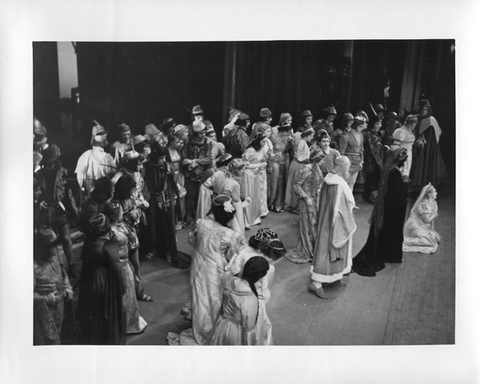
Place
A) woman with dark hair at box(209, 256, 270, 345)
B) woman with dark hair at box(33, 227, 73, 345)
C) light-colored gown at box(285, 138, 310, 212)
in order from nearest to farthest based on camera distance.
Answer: woman with dark hair at box(209, 256, 270, 345) < woman with dark hair at box(33, 227, 73, 345) < light-colored gown at box(285, 138, 310, 212)

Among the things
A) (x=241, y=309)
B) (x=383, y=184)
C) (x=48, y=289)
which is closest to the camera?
(x=241, y=309)

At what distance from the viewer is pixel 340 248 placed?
4574 mm

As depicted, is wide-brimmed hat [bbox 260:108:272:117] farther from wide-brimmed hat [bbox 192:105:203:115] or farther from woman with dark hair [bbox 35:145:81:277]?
woman with dark hair [bbox 35:145:81:277]

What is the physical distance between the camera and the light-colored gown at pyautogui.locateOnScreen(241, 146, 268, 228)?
14.9 ft

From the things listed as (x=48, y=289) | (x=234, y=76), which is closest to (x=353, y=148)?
(x=234, y=76)

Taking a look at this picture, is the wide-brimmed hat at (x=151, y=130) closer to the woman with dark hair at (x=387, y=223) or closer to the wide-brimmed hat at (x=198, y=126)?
the wide-brimmed hat at (x=198, y=126)

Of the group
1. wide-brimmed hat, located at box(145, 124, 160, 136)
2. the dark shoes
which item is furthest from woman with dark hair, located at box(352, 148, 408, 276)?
wide-brimmed hat, located at box(145, 124, 160, 136)

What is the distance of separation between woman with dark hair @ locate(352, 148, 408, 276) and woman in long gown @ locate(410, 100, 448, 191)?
10cm

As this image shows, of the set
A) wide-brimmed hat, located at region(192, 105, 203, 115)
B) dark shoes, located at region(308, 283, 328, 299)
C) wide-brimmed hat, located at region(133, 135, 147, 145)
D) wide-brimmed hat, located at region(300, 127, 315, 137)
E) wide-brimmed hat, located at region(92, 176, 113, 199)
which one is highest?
wide-brimmed hat, located at region(192, 105, 203, 115)

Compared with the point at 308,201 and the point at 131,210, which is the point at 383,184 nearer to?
the point at 308,201

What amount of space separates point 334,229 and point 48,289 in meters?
1.89

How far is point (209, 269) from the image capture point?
4.48 metres
